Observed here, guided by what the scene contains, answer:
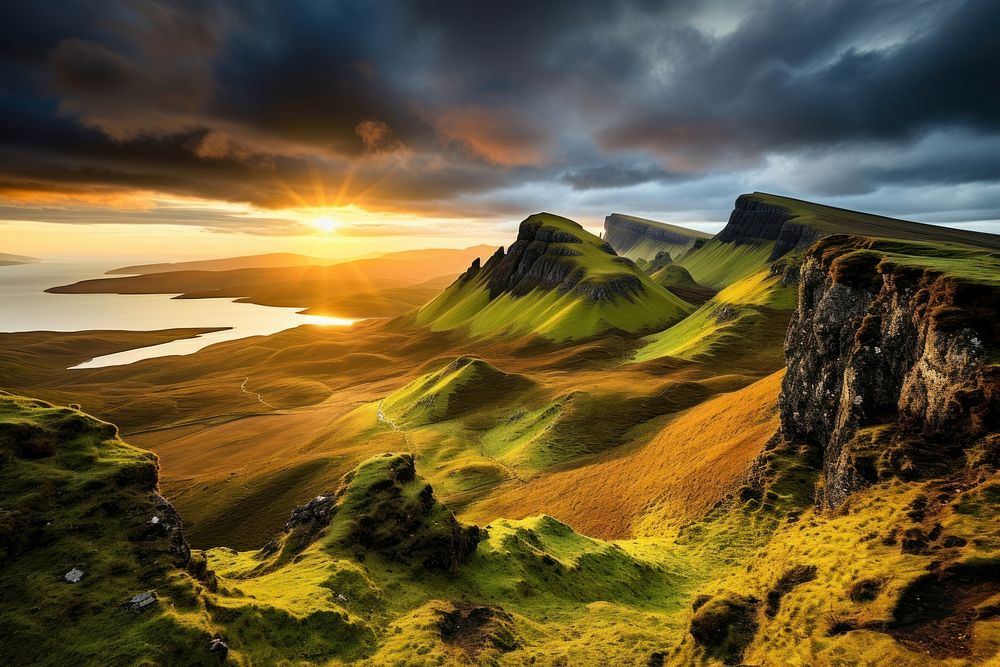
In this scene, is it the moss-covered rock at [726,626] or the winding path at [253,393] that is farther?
the winding path at [253,393]

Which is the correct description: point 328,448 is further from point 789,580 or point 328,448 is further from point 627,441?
point 789,580

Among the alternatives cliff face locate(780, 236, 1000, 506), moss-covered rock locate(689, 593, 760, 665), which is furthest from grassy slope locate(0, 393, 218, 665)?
cliff face locate(780, 236, 1000, 506)

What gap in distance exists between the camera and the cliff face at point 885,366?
75.0 ft

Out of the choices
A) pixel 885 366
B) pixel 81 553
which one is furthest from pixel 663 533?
pixel 81 553

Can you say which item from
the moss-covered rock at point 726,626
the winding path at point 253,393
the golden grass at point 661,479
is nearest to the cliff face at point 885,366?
the golden grass at point 661,479

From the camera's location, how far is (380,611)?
24.0 metres

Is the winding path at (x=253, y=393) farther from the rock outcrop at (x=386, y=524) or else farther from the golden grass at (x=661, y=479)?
the rock outcrop at (x=386, y=524)

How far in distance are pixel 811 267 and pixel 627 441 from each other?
1476 inches

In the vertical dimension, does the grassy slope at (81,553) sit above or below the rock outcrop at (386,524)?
above

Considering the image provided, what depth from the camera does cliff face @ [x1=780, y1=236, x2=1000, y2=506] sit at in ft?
75.0

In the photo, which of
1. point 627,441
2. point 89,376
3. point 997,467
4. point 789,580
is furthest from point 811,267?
point 89,376

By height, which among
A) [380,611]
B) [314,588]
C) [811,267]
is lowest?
[380,611]

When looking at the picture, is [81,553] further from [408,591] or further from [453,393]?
[453,393]

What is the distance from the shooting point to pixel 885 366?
93.2 ft
